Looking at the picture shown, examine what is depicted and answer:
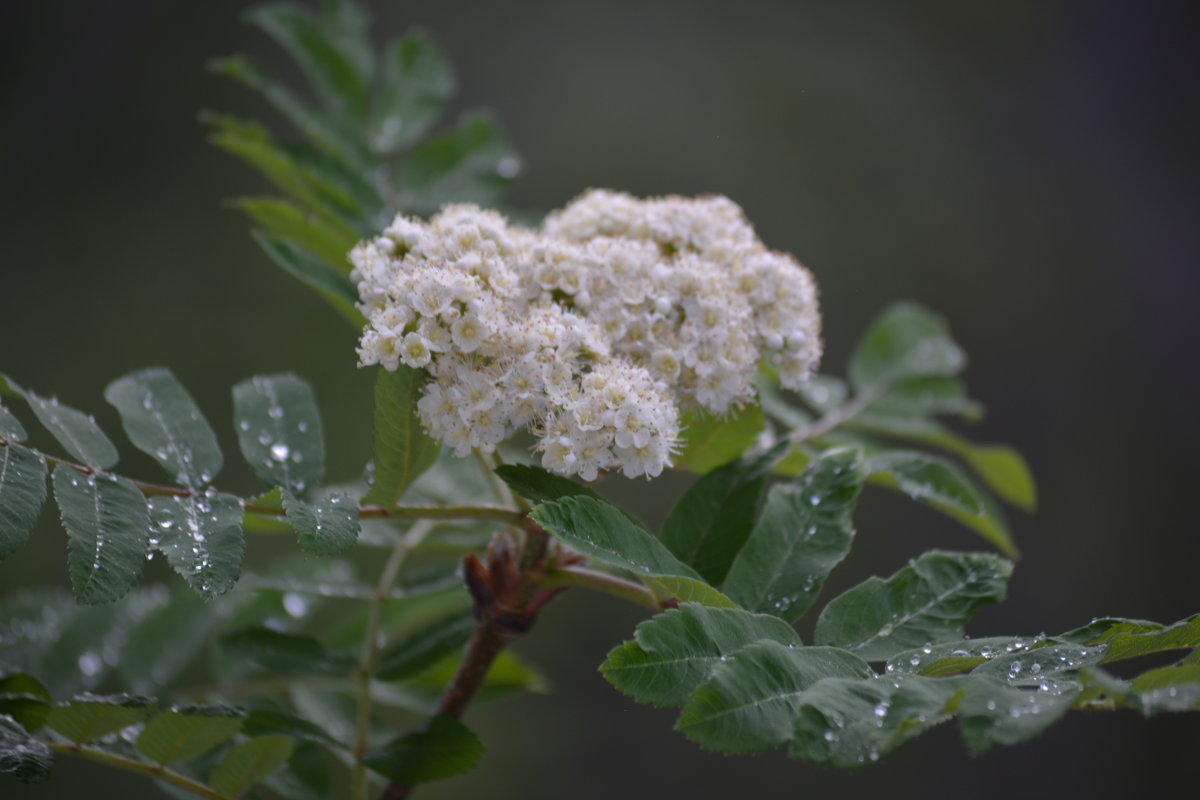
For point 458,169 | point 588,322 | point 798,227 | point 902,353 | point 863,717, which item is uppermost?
point 798,227

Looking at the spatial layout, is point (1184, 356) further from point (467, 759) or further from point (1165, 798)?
point (467, 759)

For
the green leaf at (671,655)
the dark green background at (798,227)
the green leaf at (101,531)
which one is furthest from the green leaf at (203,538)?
the dark green background at (798,227)

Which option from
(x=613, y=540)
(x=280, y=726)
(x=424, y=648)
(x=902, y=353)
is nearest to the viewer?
(x=613, y=540)

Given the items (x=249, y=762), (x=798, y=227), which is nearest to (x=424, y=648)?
(x=249, y=762)

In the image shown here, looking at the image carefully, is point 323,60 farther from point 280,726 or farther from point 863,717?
point 863,717

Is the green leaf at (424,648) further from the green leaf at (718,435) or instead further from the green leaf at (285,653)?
the green leaf at (718,435)

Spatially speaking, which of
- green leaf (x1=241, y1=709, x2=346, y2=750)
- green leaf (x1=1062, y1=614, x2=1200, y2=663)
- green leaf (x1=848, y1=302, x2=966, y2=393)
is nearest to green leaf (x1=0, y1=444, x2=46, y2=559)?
green leaf (x1=241, y1=709, x2=346, y2=750)
